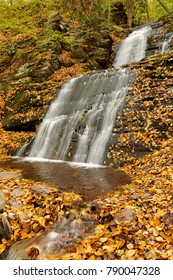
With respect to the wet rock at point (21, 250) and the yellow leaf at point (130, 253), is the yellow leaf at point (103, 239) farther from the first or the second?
the wet rock at point (21, 250)

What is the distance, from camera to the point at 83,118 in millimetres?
9734

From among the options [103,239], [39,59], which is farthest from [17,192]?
[39,59]

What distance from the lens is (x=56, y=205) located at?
4.32 m

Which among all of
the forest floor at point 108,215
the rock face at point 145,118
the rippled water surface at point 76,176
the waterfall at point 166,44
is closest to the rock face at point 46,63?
the rippled water surface at point 76,176

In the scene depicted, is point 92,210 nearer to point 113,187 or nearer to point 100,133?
point 113,187

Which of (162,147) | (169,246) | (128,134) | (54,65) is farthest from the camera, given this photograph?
(54,65)

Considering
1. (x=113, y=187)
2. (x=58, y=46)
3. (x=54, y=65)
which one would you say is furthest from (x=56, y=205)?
(x=58, y=46)

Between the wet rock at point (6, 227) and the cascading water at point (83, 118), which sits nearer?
the wet rock at point (6, 227)

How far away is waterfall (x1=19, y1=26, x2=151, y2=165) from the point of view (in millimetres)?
8680

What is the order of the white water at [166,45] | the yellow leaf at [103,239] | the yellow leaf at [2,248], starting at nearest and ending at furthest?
the yellow leaf at [103,239], the yellow leaf at [2,248], the white water at [166,45]

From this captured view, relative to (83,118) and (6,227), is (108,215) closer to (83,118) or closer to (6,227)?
(6,227)

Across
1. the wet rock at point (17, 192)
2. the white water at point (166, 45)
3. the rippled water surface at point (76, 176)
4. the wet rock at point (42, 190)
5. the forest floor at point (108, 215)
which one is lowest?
the rippled water surface at point (76, 176)

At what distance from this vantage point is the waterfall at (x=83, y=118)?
28.5 ft

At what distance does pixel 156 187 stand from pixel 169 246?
6.26 ft
